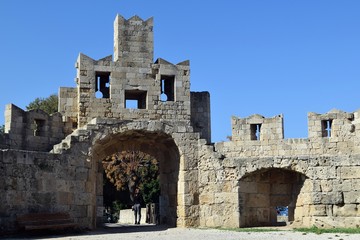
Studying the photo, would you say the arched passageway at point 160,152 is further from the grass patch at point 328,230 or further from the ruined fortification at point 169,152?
the grass patch at point 328,230

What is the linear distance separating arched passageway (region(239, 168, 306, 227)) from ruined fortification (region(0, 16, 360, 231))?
3cm

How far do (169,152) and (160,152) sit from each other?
1.05 m

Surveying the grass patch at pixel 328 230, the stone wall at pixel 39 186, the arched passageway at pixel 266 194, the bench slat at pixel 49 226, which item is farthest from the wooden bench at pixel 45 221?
the grass patch at pixel 328 230

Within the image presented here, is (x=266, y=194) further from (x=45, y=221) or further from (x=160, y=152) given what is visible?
(x=45, y=221)

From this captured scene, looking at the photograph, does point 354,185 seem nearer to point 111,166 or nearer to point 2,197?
point 2,197

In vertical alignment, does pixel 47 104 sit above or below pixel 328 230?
above

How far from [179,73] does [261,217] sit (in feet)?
20.1

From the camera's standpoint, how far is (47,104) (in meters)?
36.3

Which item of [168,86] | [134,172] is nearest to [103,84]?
[168,86]

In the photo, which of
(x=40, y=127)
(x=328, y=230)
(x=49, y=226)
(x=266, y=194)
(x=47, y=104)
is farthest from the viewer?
(x=47, y=104)

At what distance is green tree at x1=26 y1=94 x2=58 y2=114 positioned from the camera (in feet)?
116

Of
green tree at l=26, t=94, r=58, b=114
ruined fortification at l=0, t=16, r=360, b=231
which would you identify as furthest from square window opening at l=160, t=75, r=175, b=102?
green tree at l=26, t=94, r=58, b=114

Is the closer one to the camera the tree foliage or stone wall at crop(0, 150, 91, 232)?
stone wall at crop(0, 150, 91, 232)

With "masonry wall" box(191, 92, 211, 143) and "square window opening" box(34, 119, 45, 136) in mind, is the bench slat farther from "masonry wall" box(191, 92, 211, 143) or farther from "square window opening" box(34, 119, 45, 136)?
"masonry wall" box(191, 92, 211, 143)
